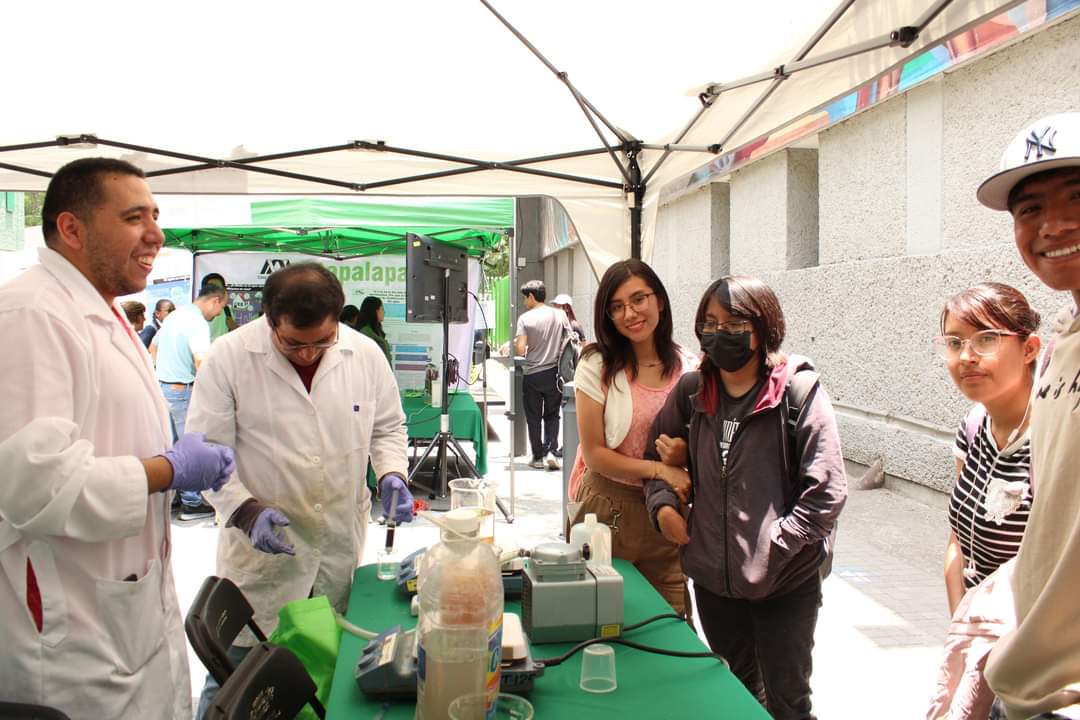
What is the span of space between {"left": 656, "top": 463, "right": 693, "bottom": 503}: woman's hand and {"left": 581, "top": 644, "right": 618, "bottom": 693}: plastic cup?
2.36ft

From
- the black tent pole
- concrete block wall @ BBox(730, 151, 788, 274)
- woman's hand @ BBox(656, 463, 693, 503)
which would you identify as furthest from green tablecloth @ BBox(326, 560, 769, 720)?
concrete block wall @ BBox(730, 151, 788, 274)

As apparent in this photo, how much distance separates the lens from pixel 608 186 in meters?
3.98

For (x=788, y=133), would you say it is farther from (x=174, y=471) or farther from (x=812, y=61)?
(x=174, y=471)

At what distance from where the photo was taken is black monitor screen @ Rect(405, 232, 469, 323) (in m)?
5.52

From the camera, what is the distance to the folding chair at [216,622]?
163 cm

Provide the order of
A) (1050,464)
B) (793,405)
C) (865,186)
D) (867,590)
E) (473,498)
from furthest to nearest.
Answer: (865,186) < (867,590) < (473,498) < (793,405) < (1050,464)

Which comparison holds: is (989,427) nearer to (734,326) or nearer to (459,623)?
(734,326)

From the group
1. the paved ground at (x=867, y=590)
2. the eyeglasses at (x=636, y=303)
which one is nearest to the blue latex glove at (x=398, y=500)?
the paved ground at (x=867, y=590)

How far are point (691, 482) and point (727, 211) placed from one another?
27.9 ft

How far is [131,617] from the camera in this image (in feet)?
5.58

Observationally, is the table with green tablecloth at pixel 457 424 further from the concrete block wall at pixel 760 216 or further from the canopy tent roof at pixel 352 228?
the concrete block wall at pixel 760 216

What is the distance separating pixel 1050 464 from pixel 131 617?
181cm

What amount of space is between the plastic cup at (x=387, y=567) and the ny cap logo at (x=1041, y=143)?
1806mm

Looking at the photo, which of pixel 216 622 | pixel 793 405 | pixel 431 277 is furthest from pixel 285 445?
pixel 431 277
